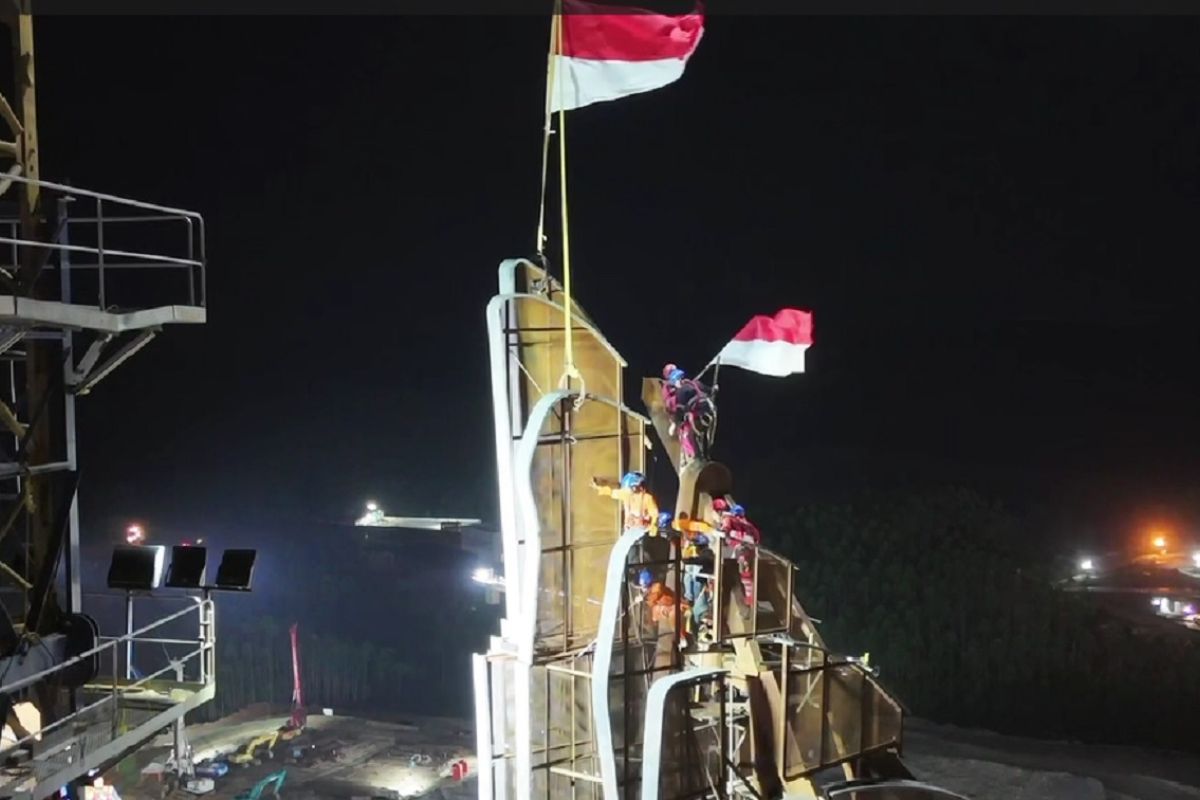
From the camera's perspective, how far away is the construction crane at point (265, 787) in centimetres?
2687

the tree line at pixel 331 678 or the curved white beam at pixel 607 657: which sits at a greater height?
the curved white beam at pixel 607 657

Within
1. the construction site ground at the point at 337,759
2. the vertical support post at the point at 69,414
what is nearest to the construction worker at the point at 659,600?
the vertical support post at the point at 69,414

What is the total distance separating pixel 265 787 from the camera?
27734mm

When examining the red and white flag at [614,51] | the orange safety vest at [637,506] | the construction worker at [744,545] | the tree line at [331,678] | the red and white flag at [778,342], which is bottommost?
the tree line at [331,678]

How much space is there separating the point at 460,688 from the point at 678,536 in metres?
36.1

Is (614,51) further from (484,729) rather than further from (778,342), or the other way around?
(484,729)

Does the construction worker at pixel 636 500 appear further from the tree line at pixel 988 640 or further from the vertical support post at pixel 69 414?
the tree line at pixel 988 640

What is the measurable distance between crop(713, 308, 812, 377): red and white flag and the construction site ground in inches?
663

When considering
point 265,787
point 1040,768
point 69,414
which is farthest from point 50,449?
point 1040,768

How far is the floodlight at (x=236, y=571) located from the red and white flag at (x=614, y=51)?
24.9ft

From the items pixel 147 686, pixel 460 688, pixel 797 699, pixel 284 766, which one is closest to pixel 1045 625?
pixel 460 688

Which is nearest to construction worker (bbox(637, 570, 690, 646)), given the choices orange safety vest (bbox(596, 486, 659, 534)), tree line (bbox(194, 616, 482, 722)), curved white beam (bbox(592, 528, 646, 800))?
curved white beam (bbox(592, 528, 646, 800))

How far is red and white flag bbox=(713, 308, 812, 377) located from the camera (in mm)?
13594

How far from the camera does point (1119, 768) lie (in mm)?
28062
